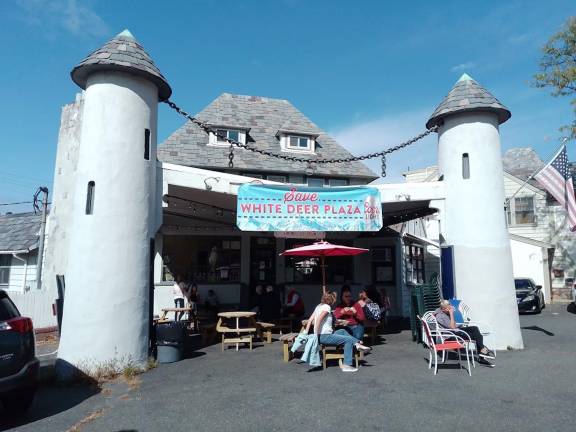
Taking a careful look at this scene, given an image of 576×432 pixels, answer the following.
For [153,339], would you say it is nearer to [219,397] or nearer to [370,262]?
[219,397]

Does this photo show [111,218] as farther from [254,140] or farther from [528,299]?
[528,299]

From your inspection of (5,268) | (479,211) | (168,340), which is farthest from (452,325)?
(5,268)

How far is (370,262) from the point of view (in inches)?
669

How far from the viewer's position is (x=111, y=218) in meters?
7.96

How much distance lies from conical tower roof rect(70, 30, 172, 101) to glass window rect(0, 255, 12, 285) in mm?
18294

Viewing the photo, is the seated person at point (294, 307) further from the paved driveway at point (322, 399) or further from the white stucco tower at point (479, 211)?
the white stucco tower at point (479, 211)

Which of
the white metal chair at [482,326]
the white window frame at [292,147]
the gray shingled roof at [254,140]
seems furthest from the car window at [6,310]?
the white window frame at [292,147]

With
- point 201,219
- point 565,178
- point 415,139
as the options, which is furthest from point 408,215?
point 201,219

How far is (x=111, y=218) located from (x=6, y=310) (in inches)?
105

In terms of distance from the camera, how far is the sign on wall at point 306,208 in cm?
1004

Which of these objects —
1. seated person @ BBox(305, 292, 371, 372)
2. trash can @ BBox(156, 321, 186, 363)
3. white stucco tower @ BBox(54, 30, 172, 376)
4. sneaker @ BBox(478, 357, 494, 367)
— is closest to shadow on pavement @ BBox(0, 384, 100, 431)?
white stucco tower @ BBox(54, 30, 172, 376)

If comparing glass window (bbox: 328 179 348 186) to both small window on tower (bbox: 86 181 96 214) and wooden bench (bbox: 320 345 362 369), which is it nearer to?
wooden bench (bbox: 320 345 362 369)

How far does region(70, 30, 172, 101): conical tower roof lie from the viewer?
818 centimetres

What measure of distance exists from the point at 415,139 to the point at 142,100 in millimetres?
6621
